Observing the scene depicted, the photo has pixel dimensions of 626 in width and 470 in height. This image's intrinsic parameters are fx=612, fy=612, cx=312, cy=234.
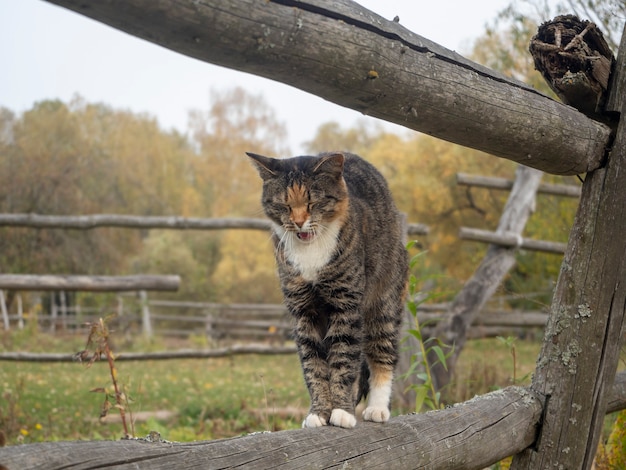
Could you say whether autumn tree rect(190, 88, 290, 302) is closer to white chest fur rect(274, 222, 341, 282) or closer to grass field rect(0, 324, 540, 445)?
grass field rect(0, 324, 540, 445)

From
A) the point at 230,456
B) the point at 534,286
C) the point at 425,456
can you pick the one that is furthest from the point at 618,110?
the point at 534,286

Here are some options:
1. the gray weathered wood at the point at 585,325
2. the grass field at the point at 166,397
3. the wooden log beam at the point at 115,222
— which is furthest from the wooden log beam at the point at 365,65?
the wooden log beam at the point at 115,222

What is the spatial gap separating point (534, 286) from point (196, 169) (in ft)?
44.7

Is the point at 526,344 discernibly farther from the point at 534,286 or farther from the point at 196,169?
the point at 196,169

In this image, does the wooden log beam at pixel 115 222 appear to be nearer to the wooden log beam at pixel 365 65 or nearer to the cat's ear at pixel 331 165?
the cat's ear at pixel 331 165

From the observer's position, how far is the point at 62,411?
4.99m

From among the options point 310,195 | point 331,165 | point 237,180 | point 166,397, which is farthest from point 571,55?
point 237,180

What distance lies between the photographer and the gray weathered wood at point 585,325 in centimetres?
199

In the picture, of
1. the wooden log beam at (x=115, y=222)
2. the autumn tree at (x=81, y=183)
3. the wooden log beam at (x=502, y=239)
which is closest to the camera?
the wooden log beam at (x=115, y=222)

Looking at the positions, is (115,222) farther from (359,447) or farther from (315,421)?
(359,447)

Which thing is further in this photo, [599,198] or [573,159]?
[599,198]

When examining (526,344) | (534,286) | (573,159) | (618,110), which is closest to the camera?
(573,159)

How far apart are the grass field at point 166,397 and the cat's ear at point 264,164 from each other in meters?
0.93

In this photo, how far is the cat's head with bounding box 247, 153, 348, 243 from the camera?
211cm
